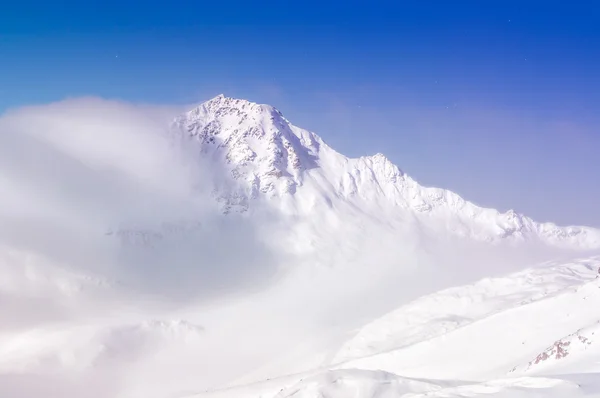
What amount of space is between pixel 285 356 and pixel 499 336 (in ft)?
404

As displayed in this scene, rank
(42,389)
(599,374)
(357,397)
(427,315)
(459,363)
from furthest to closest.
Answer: (427,315), (42,389), (459,363), (357,397), (599,374)

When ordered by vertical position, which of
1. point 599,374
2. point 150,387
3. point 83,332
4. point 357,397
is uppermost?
point 83,332

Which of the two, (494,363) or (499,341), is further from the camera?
(499,341)

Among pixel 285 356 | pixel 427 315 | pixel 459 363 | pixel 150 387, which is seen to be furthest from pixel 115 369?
pixel 459 363

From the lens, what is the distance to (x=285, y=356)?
183 metres

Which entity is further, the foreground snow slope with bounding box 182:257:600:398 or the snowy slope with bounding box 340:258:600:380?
the snowy slope with bounding box 340:258:600:380

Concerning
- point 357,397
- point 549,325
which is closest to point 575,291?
point 549,325

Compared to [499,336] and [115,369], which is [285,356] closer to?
[115,369]

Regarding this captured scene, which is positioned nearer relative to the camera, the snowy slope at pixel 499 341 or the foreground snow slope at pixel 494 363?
the foreground snow slope at pixel 494 363

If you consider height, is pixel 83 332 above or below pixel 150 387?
above

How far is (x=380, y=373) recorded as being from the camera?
179ft

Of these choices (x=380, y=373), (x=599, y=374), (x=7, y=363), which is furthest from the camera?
(x=7, y=363)

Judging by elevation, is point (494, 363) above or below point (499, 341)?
below

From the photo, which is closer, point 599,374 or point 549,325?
point 599,374
